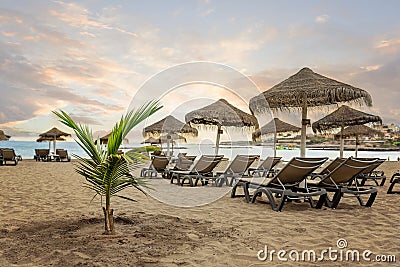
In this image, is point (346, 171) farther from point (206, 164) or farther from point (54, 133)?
point (54, 133)

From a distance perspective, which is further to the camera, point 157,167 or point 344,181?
point 157,167

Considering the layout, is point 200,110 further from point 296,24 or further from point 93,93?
point 93,93

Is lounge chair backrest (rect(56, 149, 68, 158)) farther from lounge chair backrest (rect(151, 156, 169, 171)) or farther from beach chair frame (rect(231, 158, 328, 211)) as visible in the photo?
beach chair frame (rect(231, 158, 328, 211))

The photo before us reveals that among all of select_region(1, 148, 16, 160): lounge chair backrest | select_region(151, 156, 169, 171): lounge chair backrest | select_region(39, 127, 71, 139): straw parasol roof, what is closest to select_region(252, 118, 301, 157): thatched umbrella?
select_region(151, 156, 169, 171): lounge chair backrest

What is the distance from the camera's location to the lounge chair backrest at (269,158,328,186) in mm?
5230

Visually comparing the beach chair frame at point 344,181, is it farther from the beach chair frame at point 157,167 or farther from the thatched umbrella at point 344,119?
the thatched umbrella at point 344,119

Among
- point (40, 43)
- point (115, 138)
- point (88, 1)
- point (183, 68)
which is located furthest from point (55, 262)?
point (40, 43)

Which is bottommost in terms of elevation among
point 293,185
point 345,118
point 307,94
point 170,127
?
point 293,185

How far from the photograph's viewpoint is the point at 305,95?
24.5 feet

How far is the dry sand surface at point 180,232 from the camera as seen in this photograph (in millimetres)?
2963

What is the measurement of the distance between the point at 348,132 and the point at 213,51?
891cm

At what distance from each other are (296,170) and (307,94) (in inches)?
104

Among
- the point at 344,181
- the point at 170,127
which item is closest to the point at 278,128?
the point at 170,127

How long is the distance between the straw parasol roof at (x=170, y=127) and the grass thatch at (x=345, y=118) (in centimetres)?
555
